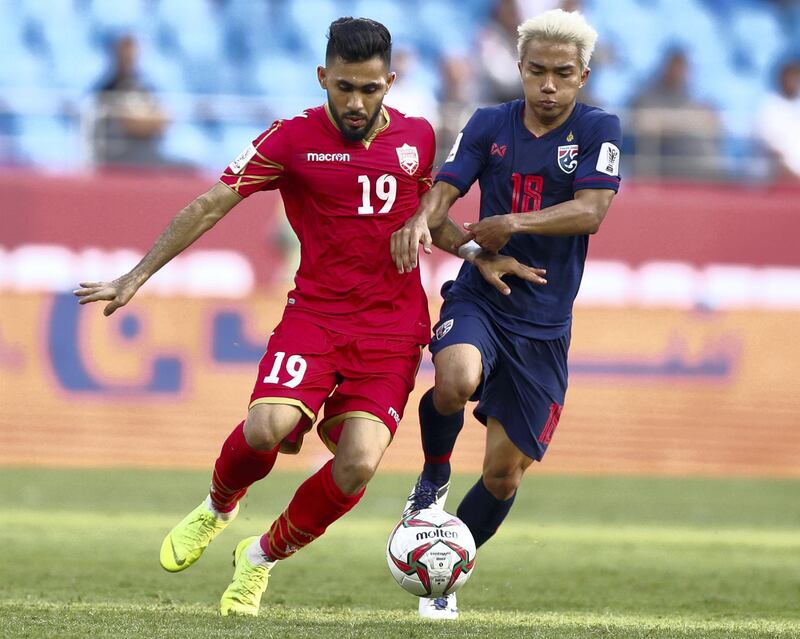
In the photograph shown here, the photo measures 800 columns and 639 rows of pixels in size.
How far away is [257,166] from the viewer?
6.32 meters

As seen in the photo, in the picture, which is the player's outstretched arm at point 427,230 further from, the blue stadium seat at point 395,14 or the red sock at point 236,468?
the blue stadium seat at point 395,14

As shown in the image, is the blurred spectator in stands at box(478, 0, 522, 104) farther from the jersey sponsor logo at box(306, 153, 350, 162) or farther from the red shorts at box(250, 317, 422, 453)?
the red shorts at box(250, 317, 422, 453)

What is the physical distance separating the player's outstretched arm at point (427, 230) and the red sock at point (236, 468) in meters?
0.96

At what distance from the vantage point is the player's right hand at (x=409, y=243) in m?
6.20

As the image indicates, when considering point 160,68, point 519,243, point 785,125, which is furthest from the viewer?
A: point 160,68

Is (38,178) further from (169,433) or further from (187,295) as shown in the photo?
(169,433)

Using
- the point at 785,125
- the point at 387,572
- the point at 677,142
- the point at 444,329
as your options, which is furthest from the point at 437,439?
the point at 785,125

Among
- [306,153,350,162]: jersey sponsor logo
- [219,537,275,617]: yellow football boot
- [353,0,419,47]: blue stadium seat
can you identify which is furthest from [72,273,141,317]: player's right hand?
[353,0,419,47]: blue stadium seat

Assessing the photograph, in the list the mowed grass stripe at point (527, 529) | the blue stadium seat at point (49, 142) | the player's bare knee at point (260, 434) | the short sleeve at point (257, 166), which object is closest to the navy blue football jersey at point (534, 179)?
the short sleeve at point (257, 166)

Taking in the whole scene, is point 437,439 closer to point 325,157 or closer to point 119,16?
point 325,157

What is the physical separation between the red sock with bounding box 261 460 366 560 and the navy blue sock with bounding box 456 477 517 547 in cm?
82

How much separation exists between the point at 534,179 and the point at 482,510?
1.56 meters

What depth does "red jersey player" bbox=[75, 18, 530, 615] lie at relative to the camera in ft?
20.3

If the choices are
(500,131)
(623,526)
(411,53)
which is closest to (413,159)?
(500,131)
